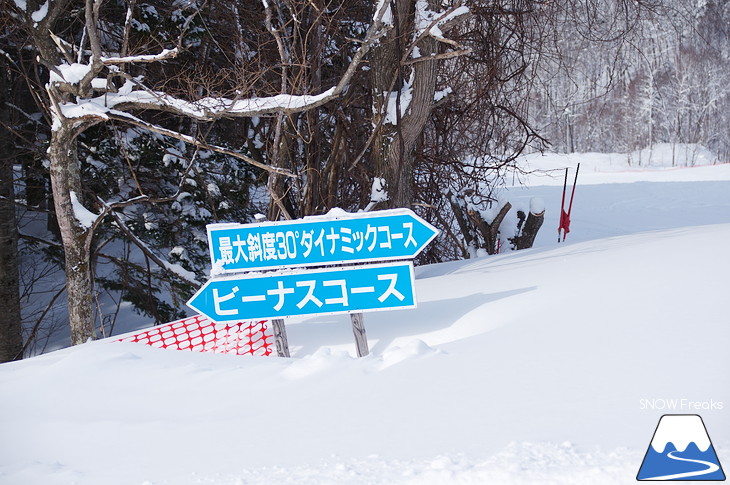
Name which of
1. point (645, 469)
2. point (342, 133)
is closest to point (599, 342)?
point (645, 469)

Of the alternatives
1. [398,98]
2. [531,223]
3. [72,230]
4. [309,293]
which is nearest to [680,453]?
[309,293]

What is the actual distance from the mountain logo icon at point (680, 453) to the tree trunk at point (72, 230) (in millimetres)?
5250

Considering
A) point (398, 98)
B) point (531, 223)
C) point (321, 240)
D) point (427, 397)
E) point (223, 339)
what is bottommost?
point (223, 339)

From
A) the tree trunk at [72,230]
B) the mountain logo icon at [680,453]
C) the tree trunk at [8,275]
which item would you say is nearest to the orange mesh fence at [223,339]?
the tree trunk at [72,230]

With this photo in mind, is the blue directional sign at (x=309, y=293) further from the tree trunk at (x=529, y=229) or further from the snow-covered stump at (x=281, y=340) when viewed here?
the tree trunk at (x=529, y=229)

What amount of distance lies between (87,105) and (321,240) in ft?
9.42

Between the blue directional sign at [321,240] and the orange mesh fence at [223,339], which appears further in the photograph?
the orange mesh fence at [223,339]

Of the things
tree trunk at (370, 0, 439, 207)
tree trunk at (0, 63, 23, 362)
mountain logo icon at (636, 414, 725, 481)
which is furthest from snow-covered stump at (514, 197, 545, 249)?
mountain logo icon at (636, 414, 725, 481)

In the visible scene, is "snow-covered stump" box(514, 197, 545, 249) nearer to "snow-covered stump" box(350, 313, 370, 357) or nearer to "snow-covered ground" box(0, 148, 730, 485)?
"snow-covered ground" box(0, 148, 730, 485)

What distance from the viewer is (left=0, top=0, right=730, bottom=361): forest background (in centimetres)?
602

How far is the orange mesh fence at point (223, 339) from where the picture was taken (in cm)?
485

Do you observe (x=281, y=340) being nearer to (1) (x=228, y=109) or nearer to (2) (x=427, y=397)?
(2) (x=427, y=397)

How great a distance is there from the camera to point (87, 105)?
18.0ft

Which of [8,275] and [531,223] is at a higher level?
[8,275]
